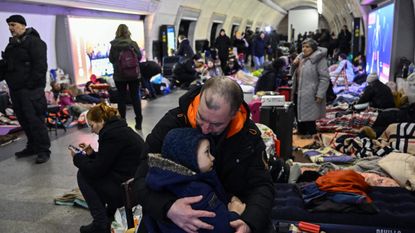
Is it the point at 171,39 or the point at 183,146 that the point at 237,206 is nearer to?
the point at 183,146

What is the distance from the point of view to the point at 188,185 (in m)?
1.57

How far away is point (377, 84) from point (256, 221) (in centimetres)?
578

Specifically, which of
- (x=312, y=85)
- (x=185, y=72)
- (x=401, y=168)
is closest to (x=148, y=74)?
(x=185, y=72)

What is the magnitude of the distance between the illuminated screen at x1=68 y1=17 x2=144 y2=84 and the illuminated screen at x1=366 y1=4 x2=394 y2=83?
703 cm

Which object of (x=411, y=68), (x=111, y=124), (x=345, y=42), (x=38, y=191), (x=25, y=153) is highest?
(x=345, y=42)

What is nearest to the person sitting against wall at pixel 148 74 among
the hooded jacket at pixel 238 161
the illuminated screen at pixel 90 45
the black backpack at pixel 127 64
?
the illuminated screen at pixel 90 45

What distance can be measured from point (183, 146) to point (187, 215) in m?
0.26

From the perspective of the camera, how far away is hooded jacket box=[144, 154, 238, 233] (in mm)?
1559

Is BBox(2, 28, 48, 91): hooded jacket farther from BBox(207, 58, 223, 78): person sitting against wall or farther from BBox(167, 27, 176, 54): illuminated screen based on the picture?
BBox(167, 27, 176, 54): illuminated screen

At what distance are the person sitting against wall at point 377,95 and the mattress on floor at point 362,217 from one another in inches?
148

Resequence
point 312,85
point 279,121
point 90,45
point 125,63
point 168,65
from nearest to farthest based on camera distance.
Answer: point 279,121 → point 312,85 → point 125,63 → point 90,45 → point 168,65

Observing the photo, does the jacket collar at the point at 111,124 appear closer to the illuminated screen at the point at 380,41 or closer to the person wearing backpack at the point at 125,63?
the person wearing backpack at the point at 125,63

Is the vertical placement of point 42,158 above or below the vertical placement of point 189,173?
below

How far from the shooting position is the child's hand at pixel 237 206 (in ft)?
5.47
